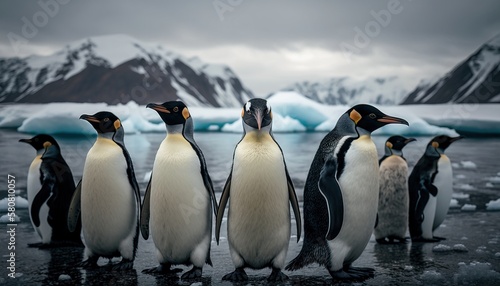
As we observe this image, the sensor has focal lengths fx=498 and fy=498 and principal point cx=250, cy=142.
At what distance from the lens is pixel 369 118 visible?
304 centimetres

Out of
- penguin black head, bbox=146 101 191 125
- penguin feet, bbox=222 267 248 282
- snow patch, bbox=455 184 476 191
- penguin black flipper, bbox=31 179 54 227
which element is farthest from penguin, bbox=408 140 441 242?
snow patch, bbox=455 184 476 191

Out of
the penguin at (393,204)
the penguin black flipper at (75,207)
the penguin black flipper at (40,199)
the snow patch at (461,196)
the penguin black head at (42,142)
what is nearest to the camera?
the penguin black flipper at (75,207)

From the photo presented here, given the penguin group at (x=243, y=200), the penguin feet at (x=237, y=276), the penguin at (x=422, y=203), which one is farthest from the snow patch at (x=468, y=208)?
the penguin feet at (x=237, y=276)

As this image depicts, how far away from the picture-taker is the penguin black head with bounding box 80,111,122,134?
128 inches

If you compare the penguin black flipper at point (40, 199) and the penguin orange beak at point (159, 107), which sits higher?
the penguin orange beak at point (159, 107)

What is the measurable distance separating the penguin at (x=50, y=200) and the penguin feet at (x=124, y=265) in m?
0.83

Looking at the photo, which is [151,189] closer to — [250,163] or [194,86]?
[250,163]

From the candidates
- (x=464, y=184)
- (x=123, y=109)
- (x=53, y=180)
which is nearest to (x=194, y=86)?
(x=123, y=109)

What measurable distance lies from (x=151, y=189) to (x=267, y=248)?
0.81 metres

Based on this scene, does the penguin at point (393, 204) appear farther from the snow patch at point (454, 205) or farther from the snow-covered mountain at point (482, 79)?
the snow-covered mountain at point (482, 79)

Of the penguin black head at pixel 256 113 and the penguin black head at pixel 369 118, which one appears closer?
the penguin black head at pixel 256 113

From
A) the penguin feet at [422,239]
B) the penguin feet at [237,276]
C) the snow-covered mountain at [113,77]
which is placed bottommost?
the penguin feet at [422,239]

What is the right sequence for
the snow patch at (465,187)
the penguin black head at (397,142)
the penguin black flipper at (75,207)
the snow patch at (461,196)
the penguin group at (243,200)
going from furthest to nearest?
the snow patch at (465,187) → the snow patch at (461,196) → the penguin black head at (397,142) → the penguin black flipper at (75,207) → the penguin group at (243,200)

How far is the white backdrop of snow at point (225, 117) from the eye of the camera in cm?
970
